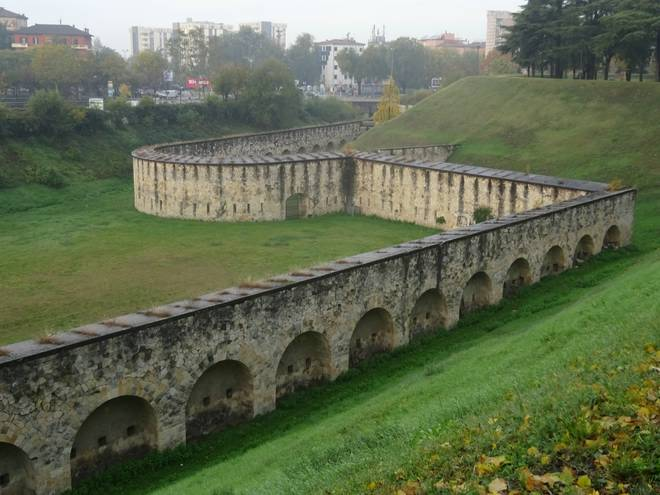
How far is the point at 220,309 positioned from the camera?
47.8 feet

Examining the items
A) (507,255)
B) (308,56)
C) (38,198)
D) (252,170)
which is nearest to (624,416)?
(507,255)

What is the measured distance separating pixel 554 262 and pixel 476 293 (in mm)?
4266

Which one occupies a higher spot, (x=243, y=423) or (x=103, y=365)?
(x=103, y=365)

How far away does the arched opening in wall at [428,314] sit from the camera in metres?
19.5

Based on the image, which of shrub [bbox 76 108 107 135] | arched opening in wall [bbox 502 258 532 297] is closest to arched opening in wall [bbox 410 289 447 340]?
arched opening in wall [bbox 502 258 532 297]

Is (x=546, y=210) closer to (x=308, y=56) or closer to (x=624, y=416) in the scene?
(x=624, y=416)

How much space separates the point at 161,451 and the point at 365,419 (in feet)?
13.0

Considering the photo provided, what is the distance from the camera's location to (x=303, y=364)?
16953 mm

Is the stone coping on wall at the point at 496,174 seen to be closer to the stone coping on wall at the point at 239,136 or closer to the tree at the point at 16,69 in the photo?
the stone coping on wall at the point at 239,136

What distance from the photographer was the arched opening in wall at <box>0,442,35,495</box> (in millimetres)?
12359

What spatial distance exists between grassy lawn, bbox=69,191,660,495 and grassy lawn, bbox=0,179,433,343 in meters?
7.23

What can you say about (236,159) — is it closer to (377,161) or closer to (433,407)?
(377,161)

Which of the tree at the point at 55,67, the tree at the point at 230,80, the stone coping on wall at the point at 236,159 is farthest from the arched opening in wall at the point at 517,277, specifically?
the tree at the point at 55,67

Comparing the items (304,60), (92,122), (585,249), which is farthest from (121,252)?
(304,60)
